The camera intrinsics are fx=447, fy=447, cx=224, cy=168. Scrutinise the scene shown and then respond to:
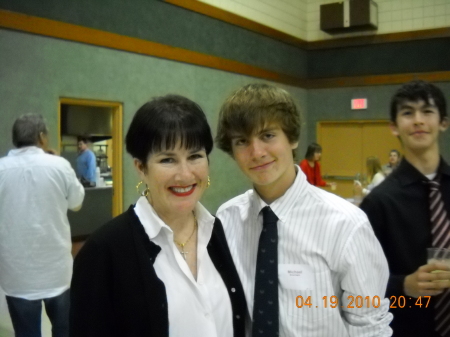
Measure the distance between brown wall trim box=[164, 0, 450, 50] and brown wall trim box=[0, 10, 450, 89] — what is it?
65cm

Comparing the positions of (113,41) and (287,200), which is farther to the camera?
(113,41)

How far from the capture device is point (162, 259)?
1426 millimetres

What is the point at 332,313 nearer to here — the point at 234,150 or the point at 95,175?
the point at 234,150

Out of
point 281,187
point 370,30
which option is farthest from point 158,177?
point 370,30

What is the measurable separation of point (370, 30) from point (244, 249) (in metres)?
8.52

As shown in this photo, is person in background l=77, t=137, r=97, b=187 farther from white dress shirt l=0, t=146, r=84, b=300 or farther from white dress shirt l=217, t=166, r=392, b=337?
white dress shirt l=217, t=166, r=392, b=337

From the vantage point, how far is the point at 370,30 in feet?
29.7

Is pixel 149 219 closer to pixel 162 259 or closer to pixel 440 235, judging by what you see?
pixel 162 259

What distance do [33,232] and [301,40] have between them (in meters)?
7.78

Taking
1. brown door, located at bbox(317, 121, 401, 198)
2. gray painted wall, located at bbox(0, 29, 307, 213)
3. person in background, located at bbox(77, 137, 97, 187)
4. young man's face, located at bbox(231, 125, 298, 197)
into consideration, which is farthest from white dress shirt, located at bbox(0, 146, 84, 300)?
brown door, located at bbox(317, 121, 401, 198)

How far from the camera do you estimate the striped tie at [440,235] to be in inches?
70.4

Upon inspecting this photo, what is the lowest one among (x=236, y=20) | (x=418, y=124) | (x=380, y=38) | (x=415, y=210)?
(x=415, y=210)

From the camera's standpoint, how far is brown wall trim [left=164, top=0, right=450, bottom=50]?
260 inches
